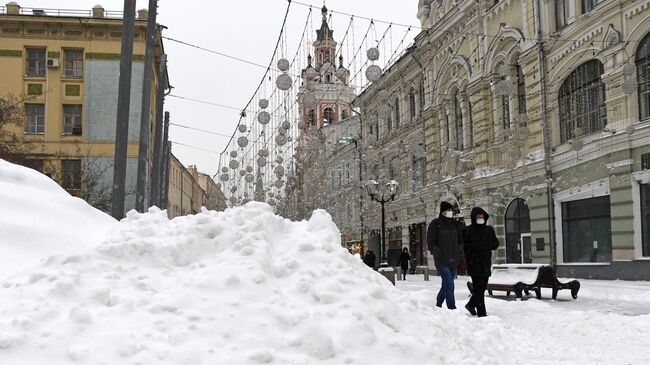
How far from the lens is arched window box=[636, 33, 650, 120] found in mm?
17062

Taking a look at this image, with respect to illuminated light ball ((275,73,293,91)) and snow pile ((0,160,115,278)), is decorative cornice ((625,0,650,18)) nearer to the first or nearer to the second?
illuminated light ball ((275,73,293,91))

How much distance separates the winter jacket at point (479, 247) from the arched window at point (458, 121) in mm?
18725

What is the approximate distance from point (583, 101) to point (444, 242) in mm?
12961

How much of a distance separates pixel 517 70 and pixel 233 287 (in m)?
20.7

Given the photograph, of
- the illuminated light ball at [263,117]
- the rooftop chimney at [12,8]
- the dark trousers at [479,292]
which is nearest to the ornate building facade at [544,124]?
the illuminated light ball at [263,117]

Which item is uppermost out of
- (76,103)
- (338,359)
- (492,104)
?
(76,103)

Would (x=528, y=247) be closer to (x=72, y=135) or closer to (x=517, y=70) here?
(x=517, y=70)

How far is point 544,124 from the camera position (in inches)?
815

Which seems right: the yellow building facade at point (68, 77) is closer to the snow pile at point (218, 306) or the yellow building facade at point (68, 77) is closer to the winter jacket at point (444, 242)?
the winter jacket at point (444, 242)

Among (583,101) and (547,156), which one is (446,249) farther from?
(547,156)

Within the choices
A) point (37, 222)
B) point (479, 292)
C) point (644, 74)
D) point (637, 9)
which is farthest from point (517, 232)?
point (37, 222)

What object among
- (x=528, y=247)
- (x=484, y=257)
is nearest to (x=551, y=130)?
(x=528, y=247)

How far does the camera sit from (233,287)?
16.2 ft

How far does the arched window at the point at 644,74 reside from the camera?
17062 millimetres
